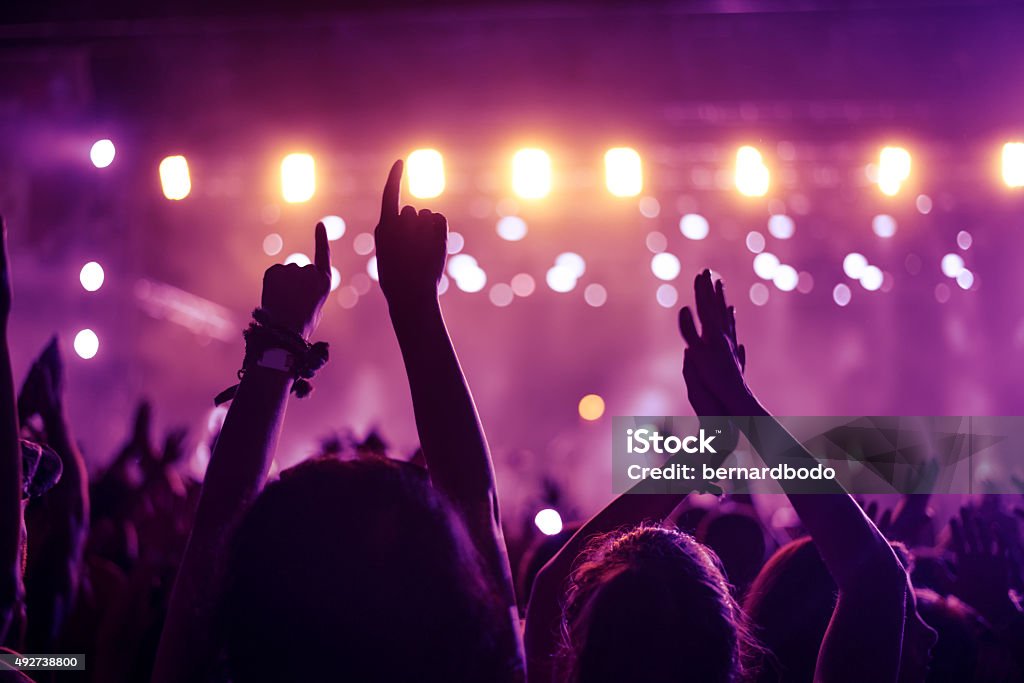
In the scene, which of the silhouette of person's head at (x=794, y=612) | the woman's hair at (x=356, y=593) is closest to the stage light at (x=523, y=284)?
the silhouette of person's head at (x=794, y=612)

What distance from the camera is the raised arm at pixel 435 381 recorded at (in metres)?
0.98

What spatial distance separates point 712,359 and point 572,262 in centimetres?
1043

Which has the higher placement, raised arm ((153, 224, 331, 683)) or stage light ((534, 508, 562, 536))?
raised arm ((153, 224, 331, 683))

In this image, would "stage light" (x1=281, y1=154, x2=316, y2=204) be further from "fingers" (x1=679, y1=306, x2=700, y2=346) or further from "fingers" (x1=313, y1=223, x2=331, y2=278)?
"fingers" (x1=679, y1=306, x2=700, y2=346)

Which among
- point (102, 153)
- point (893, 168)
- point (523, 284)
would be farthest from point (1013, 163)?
point (102, 153)

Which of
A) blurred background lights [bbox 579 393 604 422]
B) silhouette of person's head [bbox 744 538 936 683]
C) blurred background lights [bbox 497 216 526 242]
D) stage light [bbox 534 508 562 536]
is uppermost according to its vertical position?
blurred background lights [bbox 497 216 526 242]

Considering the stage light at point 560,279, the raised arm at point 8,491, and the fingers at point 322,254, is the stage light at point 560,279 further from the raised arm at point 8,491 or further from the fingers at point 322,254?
the raised arm at point 8,491

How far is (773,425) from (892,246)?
10.4 meters

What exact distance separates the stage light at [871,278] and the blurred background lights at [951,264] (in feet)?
2.51

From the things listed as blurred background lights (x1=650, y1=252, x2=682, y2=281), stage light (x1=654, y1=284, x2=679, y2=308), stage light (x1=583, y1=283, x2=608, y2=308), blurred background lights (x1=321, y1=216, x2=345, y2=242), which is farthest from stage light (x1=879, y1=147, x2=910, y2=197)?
blurred background lights (x1=321, y1=216, x2=345, y2=242)

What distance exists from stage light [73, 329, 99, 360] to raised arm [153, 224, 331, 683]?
7.76 metres

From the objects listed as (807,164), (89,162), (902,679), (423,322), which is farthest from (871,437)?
(89,162)

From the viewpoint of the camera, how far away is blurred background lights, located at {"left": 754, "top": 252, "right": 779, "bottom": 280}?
37.0 ft

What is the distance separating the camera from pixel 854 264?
427 inches
